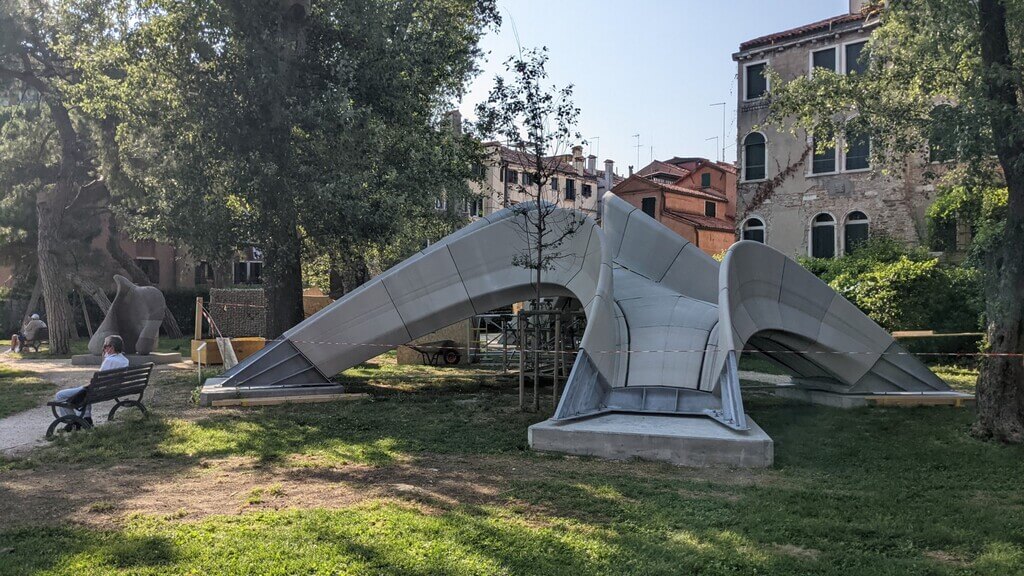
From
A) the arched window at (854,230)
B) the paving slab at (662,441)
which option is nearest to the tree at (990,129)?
the paving slab at (662,441)

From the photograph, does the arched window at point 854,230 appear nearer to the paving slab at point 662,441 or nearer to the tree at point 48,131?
the paving slab at point 662,441

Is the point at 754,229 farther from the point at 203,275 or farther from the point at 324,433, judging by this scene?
the point at 203,275

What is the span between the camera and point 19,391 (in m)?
16.1

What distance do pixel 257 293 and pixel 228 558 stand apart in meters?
25.9

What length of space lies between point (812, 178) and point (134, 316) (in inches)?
864

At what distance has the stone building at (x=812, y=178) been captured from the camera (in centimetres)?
2644

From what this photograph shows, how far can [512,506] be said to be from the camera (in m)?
7.19

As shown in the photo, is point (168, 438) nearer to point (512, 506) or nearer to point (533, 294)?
point (512, 506)

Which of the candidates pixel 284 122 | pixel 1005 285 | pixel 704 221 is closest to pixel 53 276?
pixel 284 122

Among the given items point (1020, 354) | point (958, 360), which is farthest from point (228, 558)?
point (958, 360)

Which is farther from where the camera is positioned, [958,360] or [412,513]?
[958,360]

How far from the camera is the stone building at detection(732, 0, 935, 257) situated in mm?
26438

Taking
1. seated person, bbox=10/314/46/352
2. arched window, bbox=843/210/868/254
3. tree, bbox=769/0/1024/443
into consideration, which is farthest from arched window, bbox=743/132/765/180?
seated person, bbox=10/314/46/352

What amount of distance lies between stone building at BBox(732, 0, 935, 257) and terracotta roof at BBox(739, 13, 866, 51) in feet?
0.11
